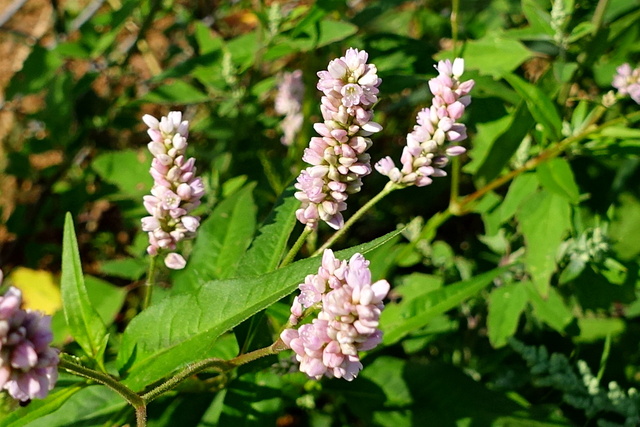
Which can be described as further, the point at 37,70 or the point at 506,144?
the point at 37,70

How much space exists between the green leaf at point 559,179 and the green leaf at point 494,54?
0.44m

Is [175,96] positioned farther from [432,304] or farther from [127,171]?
[432,304]

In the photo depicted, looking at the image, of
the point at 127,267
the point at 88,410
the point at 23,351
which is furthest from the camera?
the point at 127,267

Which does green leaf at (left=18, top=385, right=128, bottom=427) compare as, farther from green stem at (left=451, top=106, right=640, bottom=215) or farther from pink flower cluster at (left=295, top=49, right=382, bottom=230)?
green stem at (left=451, top=106, right=640, bottom=215)

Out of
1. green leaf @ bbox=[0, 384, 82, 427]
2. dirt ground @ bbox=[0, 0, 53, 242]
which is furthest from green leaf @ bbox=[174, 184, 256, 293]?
dirt ground @ bbox=[0, 0, 53, 242]

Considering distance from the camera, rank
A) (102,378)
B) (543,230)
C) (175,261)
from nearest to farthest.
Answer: (102,378)
(175,261)
(543,230)

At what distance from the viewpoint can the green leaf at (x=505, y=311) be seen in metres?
2.58

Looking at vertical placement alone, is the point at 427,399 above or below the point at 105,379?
below

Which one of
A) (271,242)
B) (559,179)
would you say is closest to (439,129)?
(271,242)

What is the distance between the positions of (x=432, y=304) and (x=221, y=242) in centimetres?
71

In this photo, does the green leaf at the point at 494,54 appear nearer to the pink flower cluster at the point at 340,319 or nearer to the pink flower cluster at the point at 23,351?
the pink flower cluster at the point at 340,319

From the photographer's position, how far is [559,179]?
2301mm

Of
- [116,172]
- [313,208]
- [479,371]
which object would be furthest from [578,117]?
[116,172]

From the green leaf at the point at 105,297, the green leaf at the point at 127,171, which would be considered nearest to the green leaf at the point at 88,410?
the green leaf at the point at 105,297
